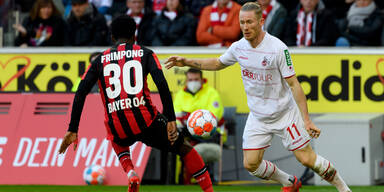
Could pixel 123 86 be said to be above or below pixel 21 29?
above

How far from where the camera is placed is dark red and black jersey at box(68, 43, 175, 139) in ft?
25.9

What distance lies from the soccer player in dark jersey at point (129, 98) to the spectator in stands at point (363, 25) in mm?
5998

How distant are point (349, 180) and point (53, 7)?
20.4 ft

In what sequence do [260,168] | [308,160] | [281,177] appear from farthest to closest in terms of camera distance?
1. [281,177]
2. [260,168]
3. [308,160]

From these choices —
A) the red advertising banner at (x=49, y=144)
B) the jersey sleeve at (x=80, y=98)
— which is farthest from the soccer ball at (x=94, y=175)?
the jersey sleeve at (x=80, y=98)

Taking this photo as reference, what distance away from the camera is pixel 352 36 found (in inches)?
528

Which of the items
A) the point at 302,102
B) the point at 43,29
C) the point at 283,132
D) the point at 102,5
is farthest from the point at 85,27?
the point at 302,102

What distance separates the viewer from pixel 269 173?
852cm

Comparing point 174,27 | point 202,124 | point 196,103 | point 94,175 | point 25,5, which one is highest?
point 25,5

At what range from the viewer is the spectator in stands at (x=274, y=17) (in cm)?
1343

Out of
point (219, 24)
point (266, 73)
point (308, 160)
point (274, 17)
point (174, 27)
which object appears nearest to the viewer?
point (266, 73)

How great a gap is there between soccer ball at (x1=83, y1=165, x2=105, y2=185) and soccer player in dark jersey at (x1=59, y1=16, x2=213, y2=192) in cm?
360

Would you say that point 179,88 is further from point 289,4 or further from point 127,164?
point 127,164

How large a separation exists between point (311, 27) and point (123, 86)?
6.11 metres
